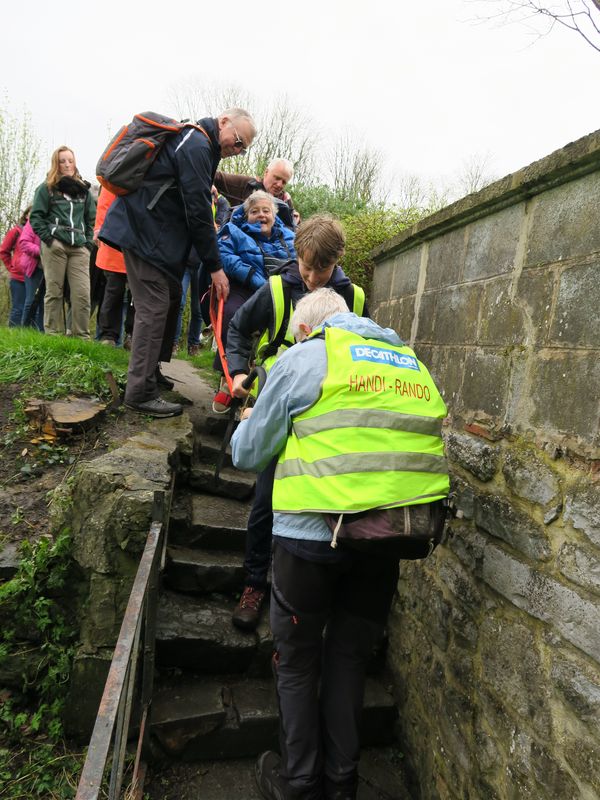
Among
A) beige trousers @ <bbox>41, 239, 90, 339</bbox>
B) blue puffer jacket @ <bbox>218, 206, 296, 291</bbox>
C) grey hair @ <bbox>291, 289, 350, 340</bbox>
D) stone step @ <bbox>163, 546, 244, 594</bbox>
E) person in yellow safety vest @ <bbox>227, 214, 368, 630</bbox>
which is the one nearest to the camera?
grey hair @ <bbox>291, 289, 350, 340</bbox>

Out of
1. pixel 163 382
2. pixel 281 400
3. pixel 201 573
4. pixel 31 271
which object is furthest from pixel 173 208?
pixel 31 271

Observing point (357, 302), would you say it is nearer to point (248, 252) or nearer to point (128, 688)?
point (248, 252)

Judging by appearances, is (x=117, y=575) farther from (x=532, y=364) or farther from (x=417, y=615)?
(x=532, y=364)

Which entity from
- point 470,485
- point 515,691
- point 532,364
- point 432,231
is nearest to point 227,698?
point 515,691

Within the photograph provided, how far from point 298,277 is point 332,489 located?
1381 millimetres

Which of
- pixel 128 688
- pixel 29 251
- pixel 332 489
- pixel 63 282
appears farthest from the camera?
pixel 29 251

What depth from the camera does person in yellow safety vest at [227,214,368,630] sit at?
8.09 feet

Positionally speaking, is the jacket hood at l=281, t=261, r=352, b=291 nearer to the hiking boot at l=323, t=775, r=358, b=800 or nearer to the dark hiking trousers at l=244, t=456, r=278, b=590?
the dark hiking trousers at l=244, t=456, r=278, b=590

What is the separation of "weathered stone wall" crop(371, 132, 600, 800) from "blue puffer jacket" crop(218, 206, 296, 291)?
1.37m

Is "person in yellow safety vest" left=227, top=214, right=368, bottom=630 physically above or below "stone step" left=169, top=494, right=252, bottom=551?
above

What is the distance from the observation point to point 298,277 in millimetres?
2689

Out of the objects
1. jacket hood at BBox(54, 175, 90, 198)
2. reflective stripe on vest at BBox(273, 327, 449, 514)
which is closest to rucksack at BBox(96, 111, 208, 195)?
reflective stripe on vest at BBox(273, 327, 449, 514)

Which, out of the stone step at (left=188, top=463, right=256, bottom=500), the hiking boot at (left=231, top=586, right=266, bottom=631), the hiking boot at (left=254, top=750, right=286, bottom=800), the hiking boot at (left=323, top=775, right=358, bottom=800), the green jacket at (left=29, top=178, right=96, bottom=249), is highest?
the green jacket at (left=29, top=178, right=96, bottom=249)

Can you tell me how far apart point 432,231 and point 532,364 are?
1.27 m
